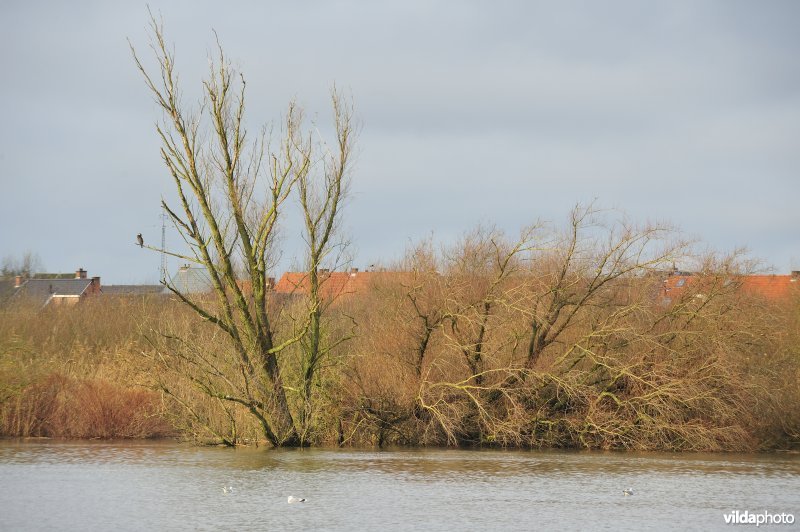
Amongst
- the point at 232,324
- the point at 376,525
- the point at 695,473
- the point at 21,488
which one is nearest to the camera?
the point at 376,525

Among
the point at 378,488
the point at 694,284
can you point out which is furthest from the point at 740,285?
the point at 378,488

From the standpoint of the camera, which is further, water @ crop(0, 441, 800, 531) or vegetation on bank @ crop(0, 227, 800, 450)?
vegetation on bank @ crop(0, 227, 800, 450)

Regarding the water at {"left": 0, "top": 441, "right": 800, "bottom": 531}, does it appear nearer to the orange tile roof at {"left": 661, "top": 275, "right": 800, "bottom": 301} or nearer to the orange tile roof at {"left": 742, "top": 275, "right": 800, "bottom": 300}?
the orange tile roof at {"left": 661, "top": 275, "right": 800, "bottom": 301}

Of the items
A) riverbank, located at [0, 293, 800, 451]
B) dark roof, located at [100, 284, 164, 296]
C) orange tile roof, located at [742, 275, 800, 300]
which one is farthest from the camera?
dark roof, located at [100, 284, 164, 296]

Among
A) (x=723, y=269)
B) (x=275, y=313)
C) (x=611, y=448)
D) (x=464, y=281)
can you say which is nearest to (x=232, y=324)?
(x=275, y=313)

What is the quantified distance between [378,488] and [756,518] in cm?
683

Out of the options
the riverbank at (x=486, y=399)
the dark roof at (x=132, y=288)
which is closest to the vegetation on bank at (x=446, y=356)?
the riverbank at (x=486, y=399)

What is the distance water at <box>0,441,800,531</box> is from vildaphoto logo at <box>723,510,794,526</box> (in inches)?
9.0

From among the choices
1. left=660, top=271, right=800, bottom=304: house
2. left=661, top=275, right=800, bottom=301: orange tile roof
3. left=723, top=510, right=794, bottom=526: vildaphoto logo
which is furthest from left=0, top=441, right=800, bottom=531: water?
left=661, top=275, right=800, bottom=301: orange tile roof

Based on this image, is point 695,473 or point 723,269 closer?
point 695,473

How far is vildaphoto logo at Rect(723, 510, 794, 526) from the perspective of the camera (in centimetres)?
1545

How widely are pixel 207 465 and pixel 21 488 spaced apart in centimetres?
472

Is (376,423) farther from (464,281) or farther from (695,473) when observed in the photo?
(695,473)

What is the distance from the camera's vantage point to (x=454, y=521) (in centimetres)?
1558
